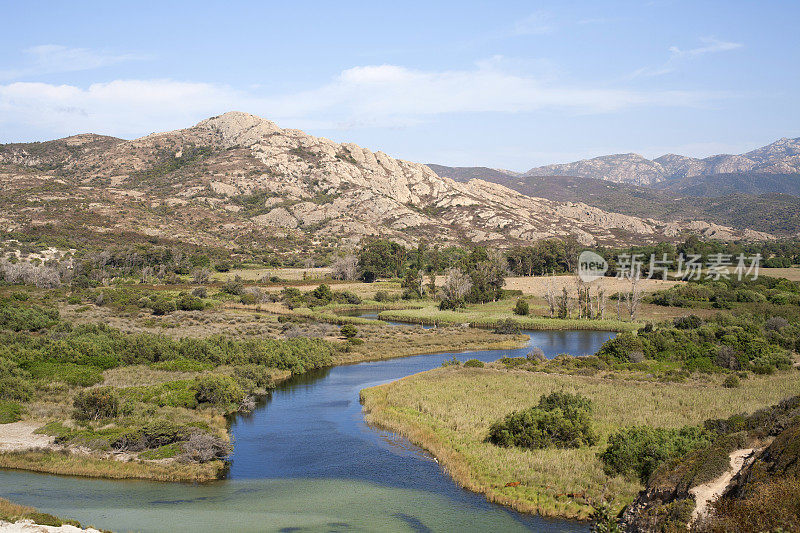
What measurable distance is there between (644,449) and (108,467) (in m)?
23.3

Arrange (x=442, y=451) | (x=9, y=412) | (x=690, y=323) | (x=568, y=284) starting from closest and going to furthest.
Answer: (x=442, y=451), (x=9, y=412), (x=690, y=323), (x=568, y=284)

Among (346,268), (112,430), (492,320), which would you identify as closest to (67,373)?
(112,430)

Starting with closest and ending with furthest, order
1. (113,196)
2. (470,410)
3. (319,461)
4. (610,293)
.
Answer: (319,461), (470,410), (610,293), (113,196)

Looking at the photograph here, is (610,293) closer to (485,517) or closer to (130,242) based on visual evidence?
(485,517)

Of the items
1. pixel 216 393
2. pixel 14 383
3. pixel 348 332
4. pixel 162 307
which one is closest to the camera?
pixel 14 383

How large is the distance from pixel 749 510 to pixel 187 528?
17.2 metres

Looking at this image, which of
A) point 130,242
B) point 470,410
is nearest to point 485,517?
point 470,410

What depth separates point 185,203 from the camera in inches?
7264

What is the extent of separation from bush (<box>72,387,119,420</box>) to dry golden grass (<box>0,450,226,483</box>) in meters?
5.01

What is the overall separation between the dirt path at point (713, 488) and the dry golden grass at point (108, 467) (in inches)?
776

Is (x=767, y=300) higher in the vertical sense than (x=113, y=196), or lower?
lower

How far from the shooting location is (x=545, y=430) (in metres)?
29.2

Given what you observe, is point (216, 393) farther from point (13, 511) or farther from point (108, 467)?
point (13, 511)

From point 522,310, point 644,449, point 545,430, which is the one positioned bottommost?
point 545,430
